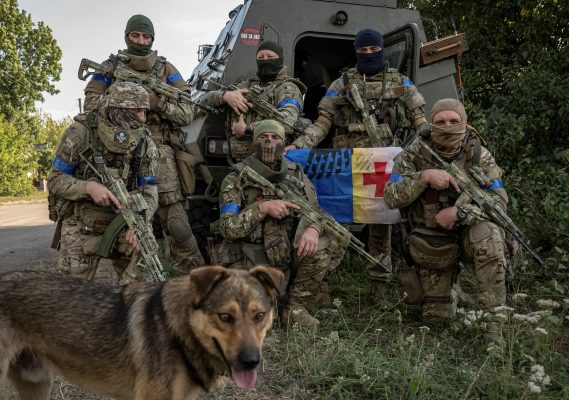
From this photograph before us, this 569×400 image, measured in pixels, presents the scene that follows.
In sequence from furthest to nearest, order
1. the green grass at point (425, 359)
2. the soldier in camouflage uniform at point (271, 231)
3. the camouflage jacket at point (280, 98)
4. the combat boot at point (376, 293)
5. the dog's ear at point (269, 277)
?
the camouflage jacket at point (280, 98) → the combat boot at point (376, 293) → the soldier in camouflage uniform at point (271, 231) → the green grass at point (425, 359) → the dog's ear at point (269, 277)

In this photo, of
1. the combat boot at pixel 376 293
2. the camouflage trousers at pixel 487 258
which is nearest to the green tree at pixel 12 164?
the combat boot at pixel 376 293

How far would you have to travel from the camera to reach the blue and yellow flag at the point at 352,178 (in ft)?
16.9

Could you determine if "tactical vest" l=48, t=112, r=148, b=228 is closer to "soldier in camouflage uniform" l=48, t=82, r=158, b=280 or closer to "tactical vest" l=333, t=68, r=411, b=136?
"soldier in camouflage uniform" l=48, t=82, r=158, b=280

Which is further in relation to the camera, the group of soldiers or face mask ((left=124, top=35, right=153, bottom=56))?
face mask ((left=124, top=35, right=153, bottom=56))

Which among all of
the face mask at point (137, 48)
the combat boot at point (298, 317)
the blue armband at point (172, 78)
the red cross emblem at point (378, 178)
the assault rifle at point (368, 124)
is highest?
the face mask at point (137, 48)

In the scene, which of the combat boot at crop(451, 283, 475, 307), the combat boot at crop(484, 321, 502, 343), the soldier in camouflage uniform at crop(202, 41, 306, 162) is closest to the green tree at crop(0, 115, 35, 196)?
the soldier in camouflage uniform at crop(202, 41, 306, 162)

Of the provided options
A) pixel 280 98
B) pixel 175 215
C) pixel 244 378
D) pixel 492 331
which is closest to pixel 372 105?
pixel 280 98

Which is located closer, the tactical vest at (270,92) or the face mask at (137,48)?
the face mask at (137,48)

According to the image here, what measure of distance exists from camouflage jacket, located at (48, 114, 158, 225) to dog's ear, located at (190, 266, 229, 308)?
6.07ft

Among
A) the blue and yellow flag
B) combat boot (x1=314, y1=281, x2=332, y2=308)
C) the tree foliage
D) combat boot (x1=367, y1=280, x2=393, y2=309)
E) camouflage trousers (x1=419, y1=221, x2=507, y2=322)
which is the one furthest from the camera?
the tree foliage

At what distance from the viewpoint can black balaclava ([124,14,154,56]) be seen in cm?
531

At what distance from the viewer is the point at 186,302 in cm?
269

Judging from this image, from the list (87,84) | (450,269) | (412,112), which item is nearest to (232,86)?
(87,84)

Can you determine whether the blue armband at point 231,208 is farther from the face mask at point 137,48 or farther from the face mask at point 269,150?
the face mask at point 137,48
